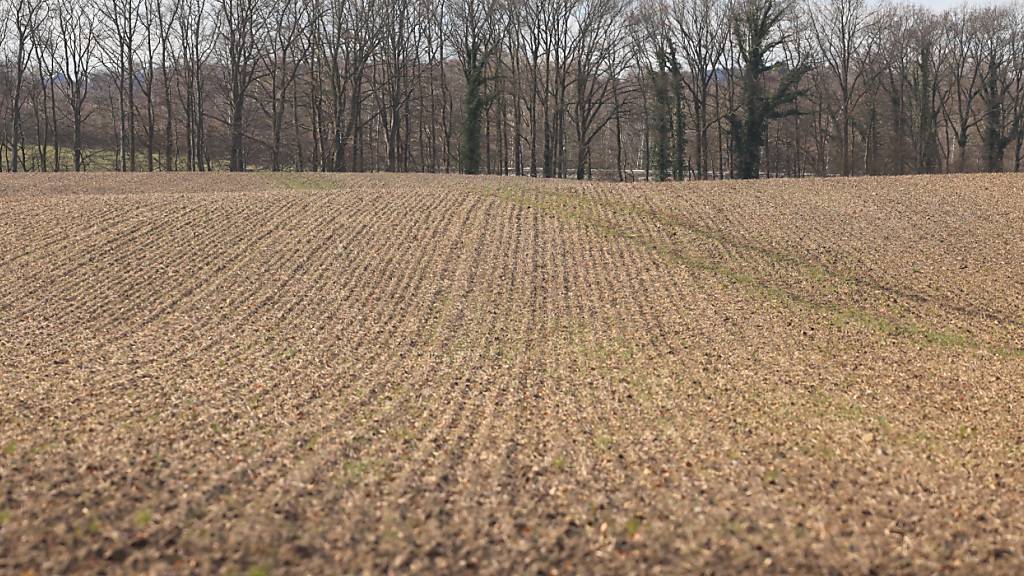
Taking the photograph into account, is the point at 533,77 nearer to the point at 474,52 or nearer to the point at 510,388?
the point at 474,52

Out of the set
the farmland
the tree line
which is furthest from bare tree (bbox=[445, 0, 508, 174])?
the farmland

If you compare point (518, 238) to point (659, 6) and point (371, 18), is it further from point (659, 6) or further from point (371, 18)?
point (659, 6)

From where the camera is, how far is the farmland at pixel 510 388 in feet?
19.7

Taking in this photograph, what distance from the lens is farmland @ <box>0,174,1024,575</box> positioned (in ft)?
19.7

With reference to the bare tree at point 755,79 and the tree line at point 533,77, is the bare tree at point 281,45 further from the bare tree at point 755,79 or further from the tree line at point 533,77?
the bare tree at point 755,79

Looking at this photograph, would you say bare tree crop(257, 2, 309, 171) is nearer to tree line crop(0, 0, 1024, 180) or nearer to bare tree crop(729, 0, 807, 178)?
tree line crop(0, 0, 1024, 180)

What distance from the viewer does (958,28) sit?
48750mm

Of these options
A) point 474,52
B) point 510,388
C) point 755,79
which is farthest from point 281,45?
point 510,388

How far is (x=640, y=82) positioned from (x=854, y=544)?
44930 mm

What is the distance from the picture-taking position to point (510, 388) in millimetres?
10273

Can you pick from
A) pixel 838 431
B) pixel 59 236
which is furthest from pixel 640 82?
pixel 838 431

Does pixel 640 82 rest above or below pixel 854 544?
above

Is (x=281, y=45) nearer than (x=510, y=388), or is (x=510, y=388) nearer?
(x=510, y=388)


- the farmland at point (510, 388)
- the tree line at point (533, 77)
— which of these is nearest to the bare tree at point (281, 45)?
the tree line at point (533, 77)
